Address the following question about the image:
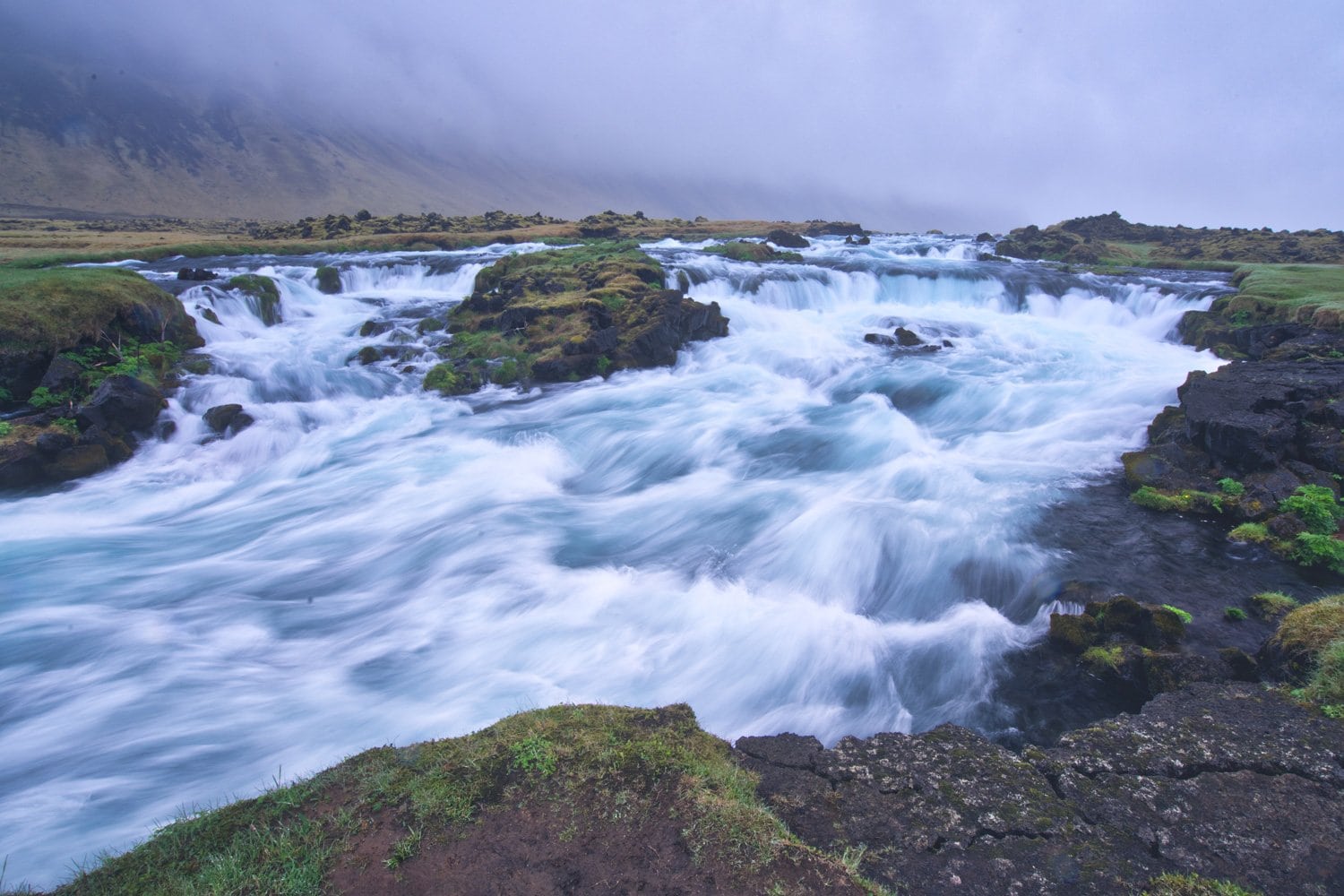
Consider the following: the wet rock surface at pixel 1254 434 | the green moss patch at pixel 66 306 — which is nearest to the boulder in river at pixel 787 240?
the wet rock surface at pixel 1254 434

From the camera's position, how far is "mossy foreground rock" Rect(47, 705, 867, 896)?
3658 mm

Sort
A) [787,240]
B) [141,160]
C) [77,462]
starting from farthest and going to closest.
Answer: [141,160] → [787,240] → [77,462]

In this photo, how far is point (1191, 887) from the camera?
380cm

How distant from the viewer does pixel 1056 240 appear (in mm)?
51812

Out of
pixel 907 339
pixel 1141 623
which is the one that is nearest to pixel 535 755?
pixel 1141 623

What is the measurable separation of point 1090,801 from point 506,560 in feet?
28.3

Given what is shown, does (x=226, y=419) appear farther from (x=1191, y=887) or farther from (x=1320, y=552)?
(x=1320, y=552)

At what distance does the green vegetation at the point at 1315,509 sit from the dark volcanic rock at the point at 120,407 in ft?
72.5

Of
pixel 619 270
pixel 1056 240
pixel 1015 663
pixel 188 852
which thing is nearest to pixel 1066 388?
pixel 1015 663

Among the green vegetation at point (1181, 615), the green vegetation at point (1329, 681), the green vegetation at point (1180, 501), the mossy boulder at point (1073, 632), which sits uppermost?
the green vegetation at point (1329, 681)

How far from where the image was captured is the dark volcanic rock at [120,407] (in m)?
13.7

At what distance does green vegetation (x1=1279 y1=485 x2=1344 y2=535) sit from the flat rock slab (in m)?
6.33

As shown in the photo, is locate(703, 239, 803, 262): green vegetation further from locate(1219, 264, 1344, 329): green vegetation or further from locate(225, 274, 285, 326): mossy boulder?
locate(225, 274, 285, 326): mossy boulder

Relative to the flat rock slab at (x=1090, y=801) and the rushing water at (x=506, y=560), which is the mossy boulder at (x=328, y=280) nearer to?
the rushing water at (x=506, y=560)
